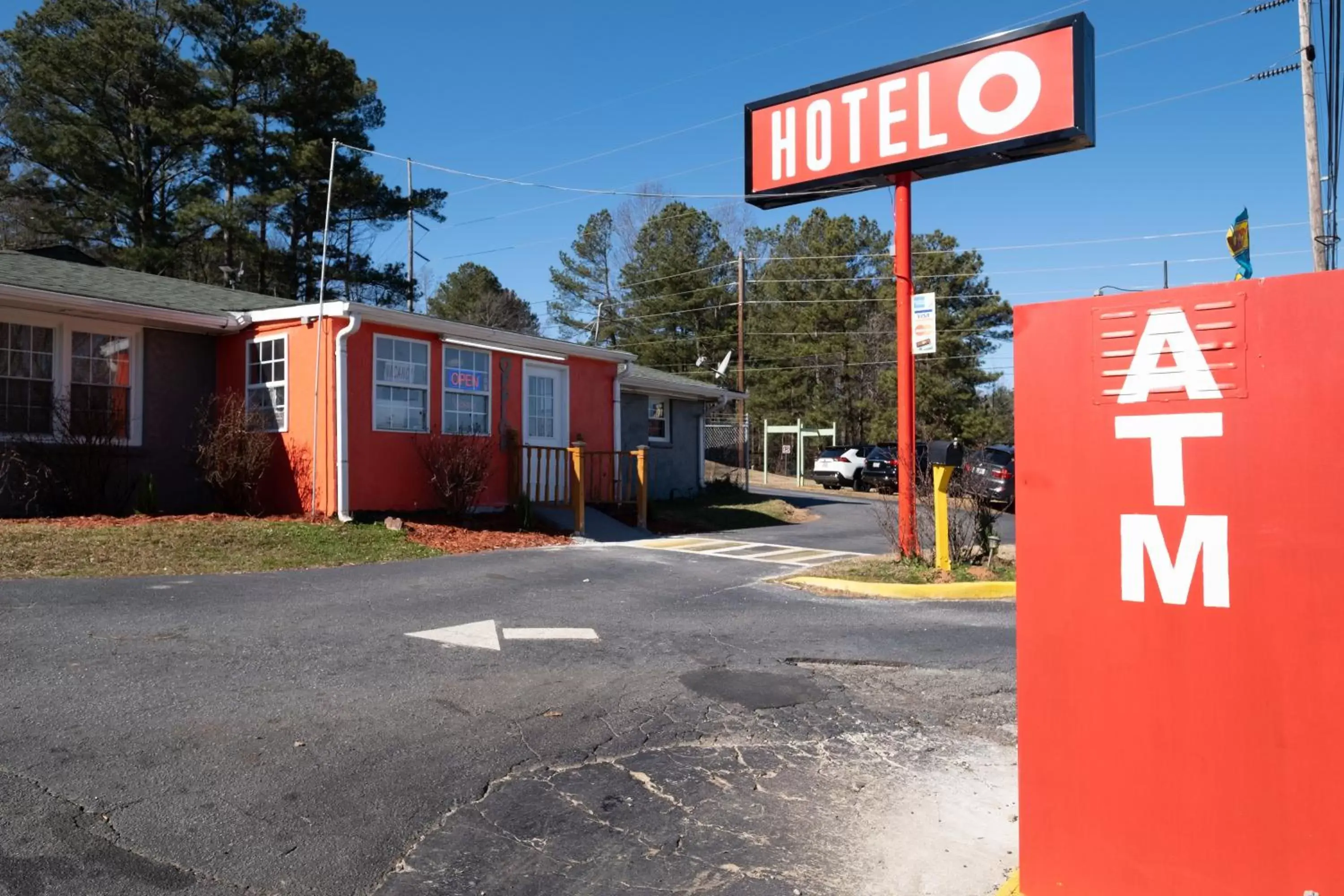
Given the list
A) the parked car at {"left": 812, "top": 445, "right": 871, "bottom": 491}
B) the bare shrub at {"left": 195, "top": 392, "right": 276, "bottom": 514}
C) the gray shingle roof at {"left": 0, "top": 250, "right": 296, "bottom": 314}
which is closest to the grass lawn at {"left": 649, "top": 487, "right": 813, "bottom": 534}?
the bare shrub at {"left": 195, "top": 392, "right": 276, "bottom": 514}

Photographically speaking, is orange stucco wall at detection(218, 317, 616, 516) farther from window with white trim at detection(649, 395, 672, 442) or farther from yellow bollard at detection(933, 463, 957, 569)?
yellow bollard at detection(933, 463, 957, 569)

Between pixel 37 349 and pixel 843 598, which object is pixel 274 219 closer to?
pixel 37 349

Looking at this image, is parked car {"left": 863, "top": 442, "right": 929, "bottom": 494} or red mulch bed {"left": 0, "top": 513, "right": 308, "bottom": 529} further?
parked car {"left": 863, "top": 442, "right": 929, "bottom": 494}

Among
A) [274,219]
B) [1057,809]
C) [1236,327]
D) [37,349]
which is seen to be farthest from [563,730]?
[274,219]

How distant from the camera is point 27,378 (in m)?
12.4

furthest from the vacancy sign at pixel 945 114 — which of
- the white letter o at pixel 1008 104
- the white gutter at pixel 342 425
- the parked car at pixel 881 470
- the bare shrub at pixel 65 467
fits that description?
the parked car at pixel 881 470

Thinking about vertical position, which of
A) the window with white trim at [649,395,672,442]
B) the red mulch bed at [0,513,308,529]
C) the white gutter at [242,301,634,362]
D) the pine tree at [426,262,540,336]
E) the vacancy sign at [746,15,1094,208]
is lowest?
the red mulch bed at [0,513,308,529]

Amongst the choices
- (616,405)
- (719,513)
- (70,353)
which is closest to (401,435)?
(70,353)

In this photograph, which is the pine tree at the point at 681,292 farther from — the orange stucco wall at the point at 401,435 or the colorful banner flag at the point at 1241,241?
the colorful banner flag at the point at 1241,241

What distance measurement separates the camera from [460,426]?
1494cm

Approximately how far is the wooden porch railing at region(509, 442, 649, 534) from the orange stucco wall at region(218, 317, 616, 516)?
103cm

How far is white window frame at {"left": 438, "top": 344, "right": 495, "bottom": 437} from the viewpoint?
47.9 feet

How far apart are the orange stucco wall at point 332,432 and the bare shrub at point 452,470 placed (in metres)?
0.26

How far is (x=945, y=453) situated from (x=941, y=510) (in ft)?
2.34
